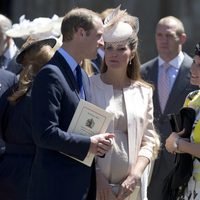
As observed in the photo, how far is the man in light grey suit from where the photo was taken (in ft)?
22.0

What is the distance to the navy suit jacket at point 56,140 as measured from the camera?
4.20 metres

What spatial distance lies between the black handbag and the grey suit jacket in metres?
1.88

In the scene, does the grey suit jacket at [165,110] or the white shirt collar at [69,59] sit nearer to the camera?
the white shirt collar at [69,59]

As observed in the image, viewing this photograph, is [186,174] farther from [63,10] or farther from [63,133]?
[63,10]

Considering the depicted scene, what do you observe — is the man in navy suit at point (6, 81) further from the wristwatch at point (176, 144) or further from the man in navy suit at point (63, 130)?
the wristwatch at point (176, 144)

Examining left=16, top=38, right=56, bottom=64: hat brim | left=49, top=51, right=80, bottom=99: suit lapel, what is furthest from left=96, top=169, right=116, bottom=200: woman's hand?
left=16, top=38, right=56, bottom=64: hat brim

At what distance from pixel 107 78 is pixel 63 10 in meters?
5.45

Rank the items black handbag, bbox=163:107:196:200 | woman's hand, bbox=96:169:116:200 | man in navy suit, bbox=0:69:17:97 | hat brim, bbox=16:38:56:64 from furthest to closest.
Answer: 1. man in navy suit, bbox=0:69:17:97
2. hat brim, bbox=16:38:56:64
3. woman's hand, bbox=96:169:116:200
4. black handbag, bbox=163:107:196:200

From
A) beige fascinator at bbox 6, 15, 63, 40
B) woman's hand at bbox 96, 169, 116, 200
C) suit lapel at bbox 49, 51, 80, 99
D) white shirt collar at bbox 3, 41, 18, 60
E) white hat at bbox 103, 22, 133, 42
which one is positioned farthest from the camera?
white shirt collar at bbox 3, 41, 18, 60

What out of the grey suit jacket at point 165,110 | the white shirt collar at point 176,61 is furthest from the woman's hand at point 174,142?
the white shirt collar at point 176,61

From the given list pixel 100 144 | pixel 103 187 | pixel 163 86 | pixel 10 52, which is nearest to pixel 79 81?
pixel 100 144

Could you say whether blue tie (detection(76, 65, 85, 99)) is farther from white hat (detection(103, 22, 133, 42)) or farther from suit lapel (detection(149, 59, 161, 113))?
suit lapel (detection(149, 59, 161, 113))

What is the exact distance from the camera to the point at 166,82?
709 cm

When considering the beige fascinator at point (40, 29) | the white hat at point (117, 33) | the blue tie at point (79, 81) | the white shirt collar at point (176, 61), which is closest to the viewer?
the blue tie at point (79, 81)
